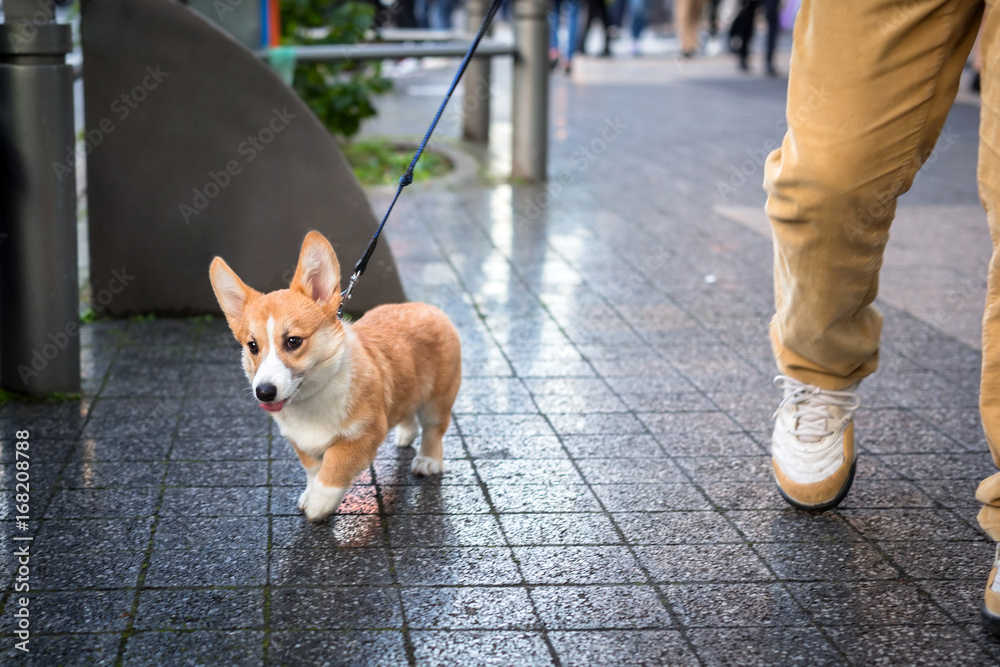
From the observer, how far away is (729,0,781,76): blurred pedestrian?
1678 centimetres

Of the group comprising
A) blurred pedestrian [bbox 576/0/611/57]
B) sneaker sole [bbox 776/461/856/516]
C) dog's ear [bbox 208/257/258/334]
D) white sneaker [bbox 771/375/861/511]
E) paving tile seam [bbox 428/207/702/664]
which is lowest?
paving tile seam [bbox 428/207/702/664]

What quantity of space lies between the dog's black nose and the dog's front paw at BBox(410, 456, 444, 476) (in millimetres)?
821

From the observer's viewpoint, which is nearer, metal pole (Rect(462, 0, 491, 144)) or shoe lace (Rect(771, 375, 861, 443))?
shoe lace (Rect(771, 375, 861, 443))

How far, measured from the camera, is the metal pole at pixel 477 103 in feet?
33.7

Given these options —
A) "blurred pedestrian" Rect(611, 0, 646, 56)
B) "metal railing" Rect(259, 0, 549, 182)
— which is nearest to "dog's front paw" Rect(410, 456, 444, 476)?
"metal railing" Rect(259, 0, 549, 182)

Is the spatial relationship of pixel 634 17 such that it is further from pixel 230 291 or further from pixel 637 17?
pixel 230 291

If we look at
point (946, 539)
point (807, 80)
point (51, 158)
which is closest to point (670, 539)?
point (946, 539)

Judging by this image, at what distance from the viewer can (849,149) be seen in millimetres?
2764

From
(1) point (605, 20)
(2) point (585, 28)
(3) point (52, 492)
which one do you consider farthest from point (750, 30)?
(3) point (52, 492)

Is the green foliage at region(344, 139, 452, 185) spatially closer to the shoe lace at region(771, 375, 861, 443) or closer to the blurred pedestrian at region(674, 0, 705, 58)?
the shoe lace at region(771, 375, 861, 443)

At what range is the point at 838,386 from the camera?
10.5ft

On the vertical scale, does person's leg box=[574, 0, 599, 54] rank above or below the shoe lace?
above

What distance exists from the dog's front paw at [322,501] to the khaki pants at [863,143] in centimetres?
138

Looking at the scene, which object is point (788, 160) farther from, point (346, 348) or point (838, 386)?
point (346, 348)
